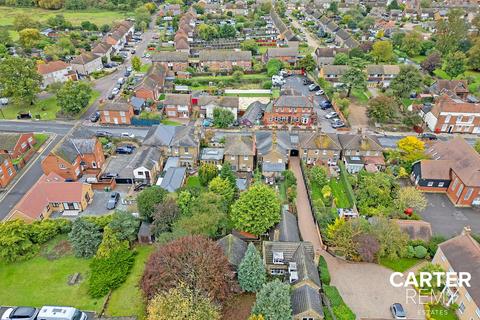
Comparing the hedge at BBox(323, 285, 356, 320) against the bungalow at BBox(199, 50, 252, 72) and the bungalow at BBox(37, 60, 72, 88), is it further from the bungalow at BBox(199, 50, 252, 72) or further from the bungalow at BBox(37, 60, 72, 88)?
the bungalow at BBox(37, 60, 72, 88)

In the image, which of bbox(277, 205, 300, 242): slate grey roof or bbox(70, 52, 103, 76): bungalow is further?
bbox(70, 52, 103, 76): bungalow

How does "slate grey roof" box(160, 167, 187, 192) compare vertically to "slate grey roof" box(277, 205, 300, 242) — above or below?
below

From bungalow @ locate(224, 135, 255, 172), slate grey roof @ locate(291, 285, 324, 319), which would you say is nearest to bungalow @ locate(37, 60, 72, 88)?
bungalow @ locate(224, 135, 255, 172)

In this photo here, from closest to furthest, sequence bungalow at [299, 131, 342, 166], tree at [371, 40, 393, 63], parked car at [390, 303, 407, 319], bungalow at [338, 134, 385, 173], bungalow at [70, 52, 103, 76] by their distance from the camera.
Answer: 1. parked car at [390, 303, 407, 319]
2. bungalow at [338, 134, 385, 173]
3. bungalow at [299, 131, 342, 166]
4. bungalow at [70, 52, 103, 76]
5. tree at [371, 40, 393, 63]

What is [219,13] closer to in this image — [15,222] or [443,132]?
[443,132]

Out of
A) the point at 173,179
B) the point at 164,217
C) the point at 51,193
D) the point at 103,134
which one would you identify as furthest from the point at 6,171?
the point at 164,217

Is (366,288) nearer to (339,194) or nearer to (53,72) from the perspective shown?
(339,194)

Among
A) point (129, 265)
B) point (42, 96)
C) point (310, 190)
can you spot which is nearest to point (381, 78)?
point (310, 190)
